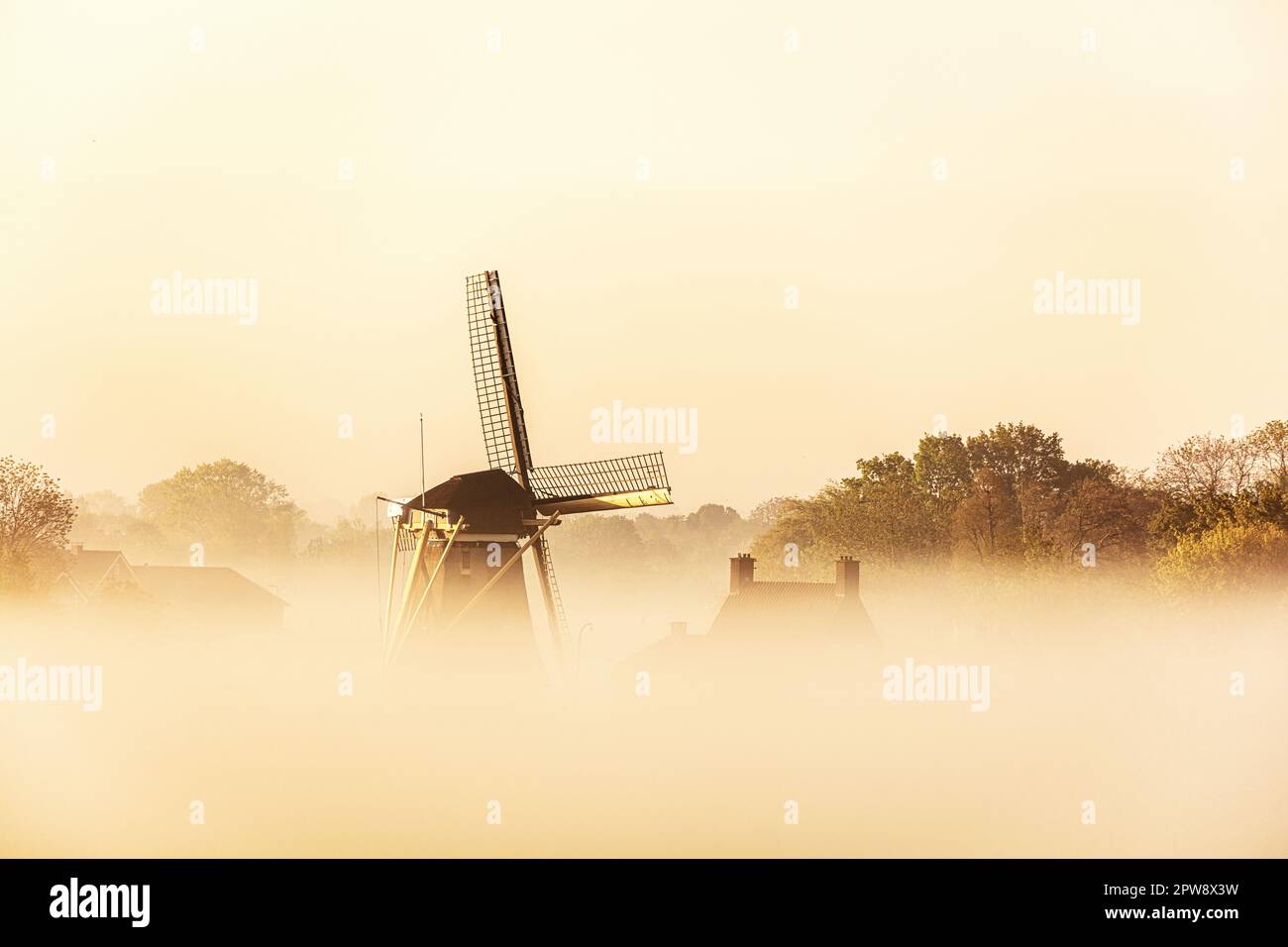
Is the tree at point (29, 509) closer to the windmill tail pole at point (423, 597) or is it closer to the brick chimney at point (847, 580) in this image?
the windmill tail pole at point (423, 597)

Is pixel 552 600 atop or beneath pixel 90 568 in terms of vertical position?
beneath

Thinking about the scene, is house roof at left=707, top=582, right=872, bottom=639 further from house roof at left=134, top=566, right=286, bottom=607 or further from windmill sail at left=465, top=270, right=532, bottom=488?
house roof at left=134, top=566, right=286, bottom=607

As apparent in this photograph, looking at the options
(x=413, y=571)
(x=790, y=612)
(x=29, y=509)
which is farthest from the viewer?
(x=29, y=509)

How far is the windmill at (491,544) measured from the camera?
1002 inches

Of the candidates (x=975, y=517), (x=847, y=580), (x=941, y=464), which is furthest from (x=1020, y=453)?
(x=847, y=580)

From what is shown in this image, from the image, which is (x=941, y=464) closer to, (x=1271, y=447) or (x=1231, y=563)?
(x=1271, y=447)

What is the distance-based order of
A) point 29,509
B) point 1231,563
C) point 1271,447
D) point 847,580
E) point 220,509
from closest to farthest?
1. point 847,580
2. point 1231,563
3. point 29,509
4. point 1271,447
5. point 220,509

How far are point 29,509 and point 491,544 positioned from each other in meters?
19.1

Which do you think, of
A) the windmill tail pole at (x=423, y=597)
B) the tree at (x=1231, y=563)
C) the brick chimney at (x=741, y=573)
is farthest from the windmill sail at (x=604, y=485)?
the tree at (x=1231, y=563)

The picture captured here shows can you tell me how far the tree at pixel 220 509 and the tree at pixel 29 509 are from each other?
3293 centimetres

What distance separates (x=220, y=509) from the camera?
72.4 metres
